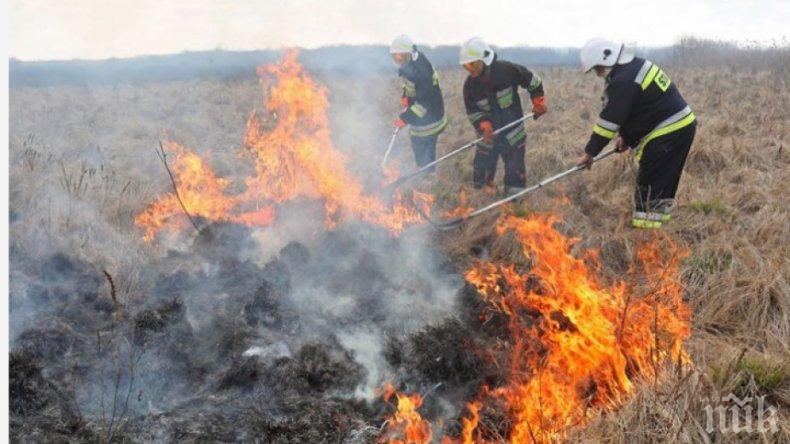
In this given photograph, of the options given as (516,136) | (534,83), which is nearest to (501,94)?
(534,83)

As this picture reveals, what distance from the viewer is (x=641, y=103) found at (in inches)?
195

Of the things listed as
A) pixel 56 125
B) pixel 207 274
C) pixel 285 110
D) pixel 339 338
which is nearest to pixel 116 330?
pixel 207 274

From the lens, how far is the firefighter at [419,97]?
7.52 metres

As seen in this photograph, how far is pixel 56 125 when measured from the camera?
44.4 ft

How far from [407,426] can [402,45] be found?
5620 mm

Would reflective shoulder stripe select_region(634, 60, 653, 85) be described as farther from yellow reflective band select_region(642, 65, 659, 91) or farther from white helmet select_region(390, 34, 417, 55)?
white helmet select_region(390, 34, 417, 55)

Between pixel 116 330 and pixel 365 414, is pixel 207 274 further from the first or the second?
pixel 365 414

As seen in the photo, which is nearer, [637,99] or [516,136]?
[637,99]

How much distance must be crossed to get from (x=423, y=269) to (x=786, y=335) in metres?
2.98

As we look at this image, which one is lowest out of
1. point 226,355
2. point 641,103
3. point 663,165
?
point 226,355

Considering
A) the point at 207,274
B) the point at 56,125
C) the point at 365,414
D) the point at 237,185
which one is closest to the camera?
the point at 365,414

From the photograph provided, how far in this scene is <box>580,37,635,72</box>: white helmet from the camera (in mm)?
4891

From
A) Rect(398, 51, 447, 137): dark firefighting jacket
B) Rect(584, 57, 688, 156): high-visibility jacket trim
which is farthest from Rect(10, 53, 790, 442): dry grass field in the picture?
Rect(584, 57, 688, 156): high-visibility jacket trim

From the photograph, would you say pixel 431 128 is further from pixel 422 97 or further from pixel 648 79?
pixel 648 79
